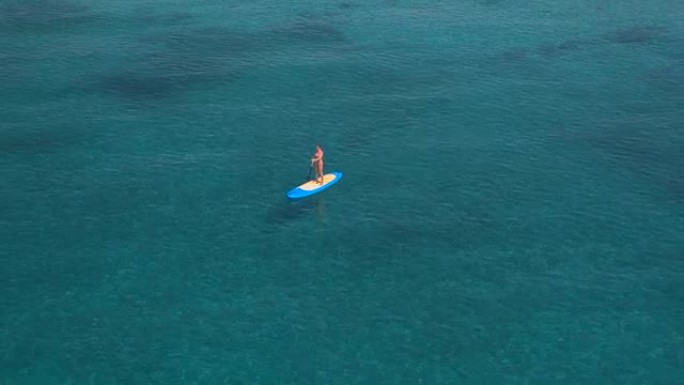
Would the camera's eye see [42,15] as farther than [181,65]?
Yes

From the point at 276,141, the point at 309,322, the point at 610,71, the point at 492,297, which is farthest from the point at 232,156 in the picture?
the point at 610,71

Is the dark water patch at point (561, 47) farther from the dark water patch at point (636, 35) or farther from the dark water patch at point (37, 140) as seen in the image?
the dark water patch at point (37, 140)

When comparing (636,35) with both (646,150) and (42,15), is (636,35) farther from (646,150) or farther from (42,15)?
(42,15)

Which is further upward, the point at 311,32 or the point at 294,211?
the point at 311,32

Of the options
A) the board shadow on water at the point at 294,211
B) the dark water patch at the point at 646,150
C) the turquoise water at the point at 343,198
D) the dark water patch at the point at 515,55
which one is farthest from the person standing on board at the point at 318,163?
the dark water patch at the point at 515,55

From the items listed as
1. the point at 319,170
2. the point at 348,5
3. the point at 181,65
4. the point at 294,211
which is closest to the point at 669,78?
the point at 348,5

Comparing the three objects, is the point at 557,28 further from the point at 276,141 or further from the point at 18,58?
the point at 18,58
